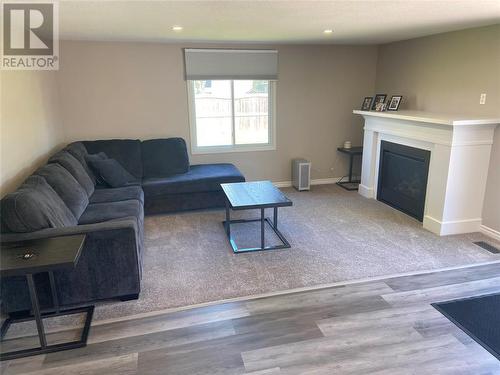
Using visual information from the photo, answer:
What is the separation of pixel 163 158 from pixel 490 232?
3933mm

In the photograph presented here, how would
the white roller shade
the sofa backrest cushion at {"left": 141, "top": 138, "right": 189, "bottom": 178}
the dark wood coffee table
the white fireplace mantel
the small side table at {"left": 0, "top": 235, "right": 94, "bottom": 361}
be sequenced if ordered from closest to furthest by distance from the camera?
the small side table at {"left": 0, "top": 235, "right": 94, "bottom": 361}
the dark wood coffee table
the white fireplace mantel
the sofa backrest cushion at {"left": 141, "top": 138, "right": 189, "bottom": 178}
the white roller shade

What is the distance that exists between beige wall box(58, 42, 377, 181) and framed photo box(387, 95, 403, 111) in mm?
808

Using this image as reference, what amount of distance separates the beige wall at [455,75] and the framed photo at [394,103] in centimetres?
17

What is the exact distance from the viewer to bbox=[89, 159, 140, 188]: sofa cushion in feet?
13.5

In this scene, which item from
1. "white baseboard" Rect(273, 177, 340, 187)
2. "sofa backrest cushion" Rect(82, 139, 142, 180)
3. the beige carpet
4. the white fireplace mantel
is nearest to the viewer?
the beige carpet

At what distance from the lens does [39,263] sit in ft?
6.51

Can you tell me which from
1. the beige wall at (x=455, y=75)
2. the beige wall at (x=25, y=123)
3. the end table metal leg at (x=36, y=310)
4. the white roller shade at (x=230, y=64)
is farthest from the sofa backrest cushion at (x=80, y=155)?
the beige wall at (x=455, y=75)

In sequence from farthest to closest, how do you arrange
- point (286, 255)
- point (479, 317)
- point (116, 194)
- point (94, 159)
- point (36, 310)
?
1. point (94, 159)
2. point (116, 194)
3. point (286, 255)
4. point (479, 317)
5. point (36, 310)

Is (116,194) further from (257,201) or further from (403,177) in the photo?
(403,177)

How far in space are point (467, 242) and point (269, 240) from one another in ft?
6.51

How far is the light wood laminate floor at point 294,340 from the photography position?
79.8 inches

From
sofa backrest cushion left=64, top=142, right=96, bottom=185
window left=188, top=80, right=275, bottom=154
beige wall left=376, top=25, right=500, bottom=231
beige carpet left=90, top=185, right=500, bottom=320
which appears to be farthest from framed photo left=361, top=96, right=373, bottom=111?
sofa backrest cushion left=64, top=142, right=96, bottom=185

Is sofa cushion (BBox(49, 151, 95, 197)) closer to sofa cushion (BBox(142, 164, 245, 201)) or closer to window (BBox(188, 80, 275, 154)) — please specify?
sofa cushion (BBox(142, 164, 245, 201))

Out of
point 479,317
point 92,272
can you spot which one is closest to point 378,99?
point 479,317
